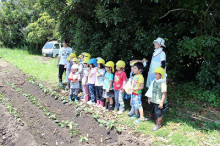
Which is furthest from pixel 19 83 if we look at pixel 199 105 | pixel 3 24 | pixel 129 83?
pixel 3 24

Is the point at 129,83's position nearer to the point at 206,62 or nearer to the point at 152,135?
the point at 152,135

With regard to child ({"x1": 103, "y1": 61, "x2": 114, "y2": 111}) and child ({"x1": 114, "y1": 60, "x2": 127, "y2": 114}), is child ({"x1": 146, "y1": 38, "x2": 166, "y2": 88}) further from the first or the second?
A: child ({"x1": 103, "y1": 61, "x2": 114, "y2": 111})

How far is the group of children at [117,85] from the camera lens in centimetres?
455

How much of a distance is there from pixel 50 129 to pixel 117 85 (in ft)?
6.96

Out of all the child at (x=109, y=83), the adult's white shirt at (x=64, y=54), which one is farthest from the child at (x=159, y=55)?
the adult's white shirt at (x=64, y=54)

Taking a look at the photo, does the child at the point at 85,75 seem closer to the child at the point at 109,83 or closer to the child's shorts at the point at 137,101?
the child at the point at 109,83

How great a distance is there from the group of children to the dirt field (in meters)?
0.68

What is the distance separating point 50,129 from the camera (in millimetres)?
5094

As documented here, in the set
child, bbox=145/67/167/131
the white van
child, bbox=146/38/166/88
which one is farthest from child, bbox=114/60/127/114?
the white van

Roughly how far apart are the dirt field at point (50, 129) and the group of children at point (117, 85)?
2.23 ft

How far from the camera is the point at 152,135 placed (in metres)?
4.29

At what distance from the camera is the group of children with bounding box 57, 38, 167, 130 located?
179 inches

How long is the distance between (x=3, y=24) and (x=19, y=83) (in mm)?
17931

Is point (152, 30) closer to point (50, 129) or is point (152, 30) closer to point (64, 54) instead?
point (64, 54)
